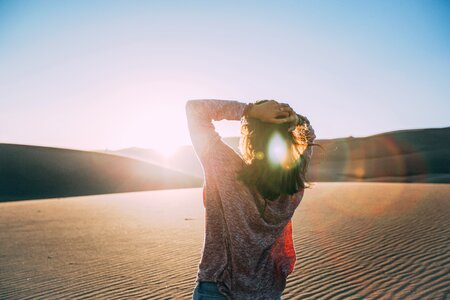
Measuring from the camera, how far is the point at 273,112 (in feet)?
4.63

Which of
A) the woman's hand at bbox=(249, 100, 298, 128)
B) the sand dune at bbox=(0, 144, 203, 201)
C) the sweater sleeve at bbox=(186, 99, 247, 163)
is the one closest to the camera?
the woman's hand at bbox=(249, 100, 298, 128)

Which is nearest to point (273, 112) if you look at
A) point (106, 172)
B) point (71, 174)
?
point (71, 174)

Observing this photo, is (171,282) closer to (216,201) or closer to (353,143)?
(216,201)

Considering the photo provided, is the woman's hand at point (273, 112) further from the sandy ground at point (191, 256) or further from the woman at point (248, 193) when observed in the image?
the sandy ground at point (191, 256)

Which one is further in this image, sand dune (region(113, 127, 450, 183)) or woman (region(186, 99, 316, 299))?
sand dune (region(113, 127, 450, 183))

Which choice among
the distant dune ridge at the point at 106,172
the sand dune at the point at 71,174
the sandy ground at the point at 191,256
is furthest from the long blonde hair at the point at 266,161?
the sand dune at the point at 71,174

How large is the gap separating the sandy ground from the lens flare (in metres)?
4.93

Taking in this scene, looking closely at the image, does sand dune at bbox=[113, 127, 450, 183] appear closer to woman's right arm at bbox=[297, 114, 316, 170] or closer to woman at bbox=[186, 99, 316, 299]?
woman's right arm at bbox=[297, 114, 316, 170]

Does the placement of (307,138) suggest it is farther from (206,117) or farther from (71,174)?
(71,174)

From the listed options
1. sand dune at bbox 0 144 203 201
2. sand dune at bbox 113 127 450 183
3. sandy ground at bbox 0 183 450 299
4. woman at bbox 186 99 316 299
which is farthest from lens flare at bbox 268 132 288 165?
sand dune at bbox 0 144 203 201

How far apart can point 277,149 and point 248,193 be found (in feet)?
0.68

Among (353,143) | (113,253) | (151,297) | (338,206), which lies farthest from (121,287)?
(353,143)

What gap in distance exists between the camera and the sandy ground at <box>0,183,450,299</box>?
245 inches

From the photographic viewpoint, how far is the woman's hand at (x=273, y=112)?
1.42 m
